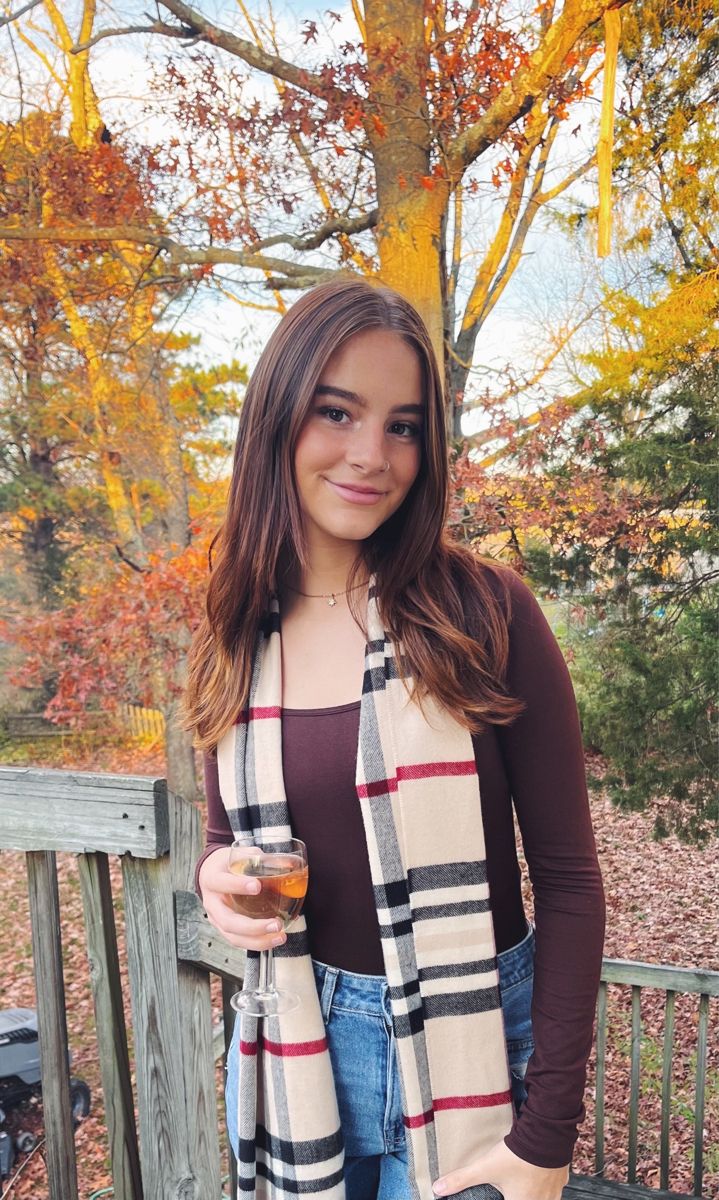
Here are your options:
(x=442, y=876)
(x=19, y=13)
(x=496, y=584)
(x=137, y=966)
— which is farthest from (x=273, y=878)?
(x=19, y=13)

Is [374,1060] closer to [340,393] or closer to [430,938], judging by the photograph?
[430,938]

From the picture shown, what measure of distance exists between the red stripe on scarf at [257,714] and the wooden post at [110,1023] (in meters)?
0.38

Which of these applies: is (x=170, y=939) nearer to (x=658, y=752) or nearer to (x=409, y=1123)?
(x=409, y=1123)

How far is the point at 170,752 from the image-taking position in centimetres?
530

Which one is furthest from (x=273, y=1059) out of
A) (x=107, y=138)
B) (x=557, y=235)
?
(x=107, y=138)

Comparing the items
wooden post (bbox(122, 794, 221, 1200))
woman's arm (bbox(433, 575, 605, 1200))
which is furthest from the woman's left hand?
wooden post (bbox(122, 794, 221, 1200))

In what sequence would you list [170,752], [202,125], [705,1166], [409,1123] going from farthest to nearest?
[170,752] → [202,125] → [705,1166] → [409,1123]

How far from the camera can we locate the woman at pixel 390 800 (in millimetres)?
848

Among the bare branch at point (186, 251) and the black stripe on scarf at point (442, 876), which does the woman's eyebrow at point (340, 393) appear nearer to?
the black stripe on scarf at point (442, 876)

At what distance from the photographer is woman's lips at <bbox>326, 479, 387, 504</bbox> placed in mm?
935

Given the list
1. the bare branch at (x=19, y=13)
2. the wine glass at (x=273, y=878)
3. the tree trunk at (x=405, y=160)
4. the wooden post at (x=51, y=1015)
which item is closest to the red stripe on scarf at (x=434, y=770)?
the wine glass at (x=273, y=878)

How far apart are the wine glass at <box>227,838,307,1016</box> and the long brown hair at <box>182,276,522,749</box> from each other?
0.19m

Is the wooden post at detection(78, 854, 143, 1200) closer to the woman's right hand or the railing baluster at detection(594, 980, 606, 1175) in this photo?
→ the woman's right hand

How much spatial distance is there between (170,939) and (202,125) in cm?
378
